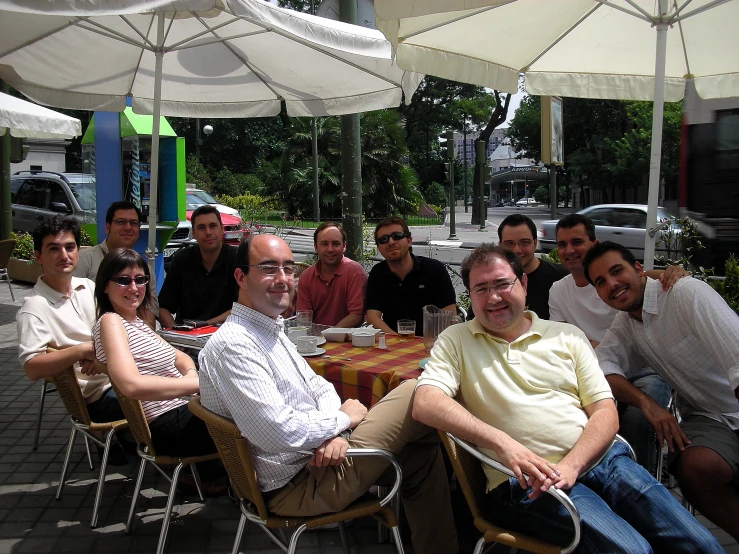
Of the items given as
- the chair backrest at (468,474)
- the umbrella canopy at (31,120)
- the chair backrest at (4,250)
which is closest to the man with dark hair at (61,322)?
the chair backrest at (468,474)

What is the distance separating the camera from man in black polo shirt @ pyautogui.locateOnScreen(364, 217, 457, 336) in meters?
4.69

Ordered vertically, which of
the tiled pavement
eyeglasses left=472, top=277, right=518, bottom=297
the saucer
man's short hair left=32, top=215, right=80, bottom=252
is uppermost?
man's short hair left=32, top=215, right=80, bottom=252

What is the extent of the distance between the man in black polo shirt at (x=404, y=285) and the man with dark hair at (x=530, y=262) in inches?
21.3

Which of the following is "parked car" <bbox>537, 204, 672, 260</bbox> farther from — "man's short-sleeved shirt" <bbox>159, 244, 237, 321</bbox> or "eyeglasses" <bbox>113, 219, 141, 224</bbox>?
"eyeglasses" <bbox>113, 219, 141, 224</bbox>

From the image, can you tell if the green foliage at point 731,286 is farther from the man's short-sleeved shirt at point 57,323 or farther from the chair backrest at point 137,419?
the man's short-sleeved shirt at point 57,323

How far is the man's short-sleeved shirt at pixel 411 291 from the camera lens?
15.5 feet

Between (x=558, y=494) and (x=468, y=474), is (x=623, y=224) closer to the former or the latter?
(x=468, y=474)

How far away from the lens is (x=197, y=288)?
508 cm

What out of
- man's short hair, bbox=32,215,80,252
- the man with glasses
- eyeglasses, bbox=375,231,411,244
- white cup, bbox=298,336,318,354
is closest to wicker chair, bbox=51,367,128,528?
man's short hair, bbox=32,215,80,252

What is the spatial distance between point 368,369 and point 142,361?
113 centimetres

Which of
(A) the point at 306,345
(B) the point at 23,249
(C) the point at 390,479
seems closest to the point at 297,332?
(A) the point at 306,345

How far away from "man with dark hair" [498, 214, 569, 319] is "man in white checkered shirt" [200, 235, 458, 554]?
1760 mm

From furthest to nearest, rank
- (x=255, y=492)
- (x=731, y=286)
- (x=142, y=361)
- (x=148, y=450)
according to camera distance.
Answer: (x=731, y=286)
(x=142, y=361)
(x=148, y=450)
(x=255, y=492)

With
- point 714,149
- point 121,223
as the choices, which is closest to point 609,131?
point 714,149
